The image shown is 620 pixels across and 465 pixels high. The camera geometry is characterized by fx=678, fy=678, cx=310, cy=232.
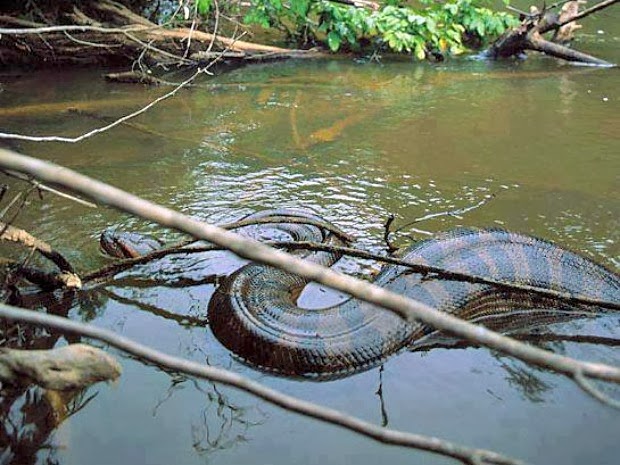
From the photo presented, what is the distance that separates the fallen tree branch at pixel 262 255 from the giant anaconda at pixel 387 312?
2.05m

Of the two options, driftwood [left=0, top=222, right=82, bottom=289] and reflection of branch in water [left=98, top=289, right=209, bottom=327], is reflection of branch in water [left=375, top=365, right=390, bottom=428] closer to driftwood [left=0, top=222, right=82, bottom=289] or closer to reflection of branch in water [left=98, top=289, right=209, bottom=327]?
reflection of branch in water [left=98, top=289, right=209, bottom=327]

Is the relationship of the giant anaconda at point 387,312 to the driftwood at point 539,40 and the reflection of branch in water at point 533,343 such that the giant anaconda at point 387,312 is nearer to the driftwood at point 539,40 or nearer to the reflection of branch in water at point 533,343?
the reflection of branch in water at point 533,343

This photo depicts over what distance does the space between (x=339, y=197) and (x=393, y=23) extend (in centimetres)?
456

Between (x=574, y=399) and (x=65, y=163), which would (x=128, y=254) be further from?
(x=574, y=399)

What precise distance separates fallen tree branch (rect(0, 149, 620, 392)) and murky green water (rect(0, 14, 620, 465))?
163cm

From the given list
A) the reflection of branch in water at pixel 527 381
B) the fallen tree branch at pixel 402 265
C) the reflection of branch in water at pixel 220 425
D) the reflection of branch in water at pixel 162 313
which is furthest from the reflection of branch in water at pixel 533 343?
the reflection of branch in water at pixel 162 313

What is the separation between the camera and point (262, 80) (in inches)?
332

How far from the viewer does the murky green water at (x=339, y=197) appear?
2.75 m

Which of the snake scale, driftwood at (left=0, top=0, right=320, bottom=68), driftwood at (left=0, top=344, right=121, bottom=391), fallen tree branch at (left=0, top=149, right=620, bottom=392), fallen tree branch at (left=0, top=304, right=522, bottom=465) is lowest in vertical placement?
the snake scale

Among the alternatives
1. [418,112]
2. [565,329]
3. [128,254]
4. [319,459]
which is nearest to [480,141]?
[418,112]

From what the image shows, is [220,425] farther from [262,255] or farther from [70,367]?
[262,255]

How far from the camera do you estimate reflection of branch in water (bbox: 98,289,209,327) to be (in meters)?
3.59

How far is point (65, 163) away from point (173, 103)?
208cm

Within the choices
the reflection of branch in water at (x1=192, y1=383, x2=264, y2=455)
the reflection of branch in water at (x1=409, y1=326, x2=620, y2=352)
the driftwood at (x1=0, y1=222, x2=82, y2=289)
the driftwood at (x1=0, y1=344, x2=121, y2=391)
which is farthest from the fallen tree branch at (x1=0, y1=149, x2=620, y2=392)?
the driftwood at (x1=0, y1=222, x2=82, y2=289)
